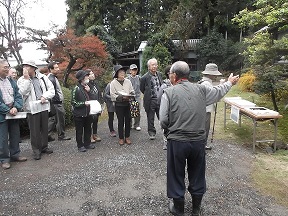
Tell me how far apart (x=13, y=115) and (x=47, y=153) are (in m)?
1.18

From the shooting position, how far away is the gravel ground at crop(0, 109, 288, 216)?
Result: 321 centimetres

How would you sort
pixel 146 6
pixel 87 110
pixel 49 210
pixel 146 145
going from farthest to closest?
pixel 146 6, pixel 146 145, pixel 87 110, pixel 49 210

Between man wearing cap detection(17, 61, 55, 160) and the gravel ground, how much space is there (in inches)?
15.6

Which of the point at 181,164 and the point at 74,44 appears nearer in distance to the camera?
the point at 181,164

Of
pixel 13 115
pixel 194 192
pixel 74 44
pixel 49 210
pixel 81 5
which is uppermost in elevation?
pixel 81 5

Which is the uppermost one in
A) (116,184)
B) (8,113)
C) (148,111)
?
(8,113)

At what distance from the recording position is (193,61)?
87.7 ft

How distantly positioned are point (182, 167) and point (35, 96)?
3330 mm

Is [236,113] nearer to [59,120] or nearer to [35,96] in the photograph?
[59,120]

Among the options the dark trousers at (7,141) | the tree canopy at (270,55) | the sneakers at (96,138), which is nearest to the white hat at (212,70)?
the tree canopy at (270,55)

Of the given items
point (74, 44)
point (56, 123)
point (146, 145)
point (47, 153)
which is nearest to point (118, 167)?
point (146, 145)

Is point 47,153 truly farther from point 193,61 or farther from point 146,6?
point 146,6

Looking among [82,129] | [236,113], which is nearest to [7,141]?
[82,129]

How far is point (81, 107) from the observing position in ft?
16.5
